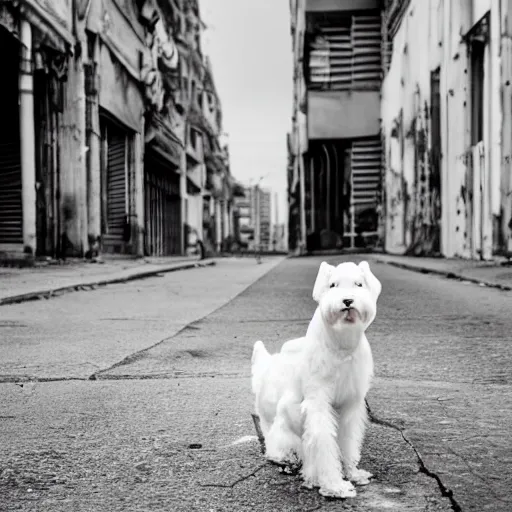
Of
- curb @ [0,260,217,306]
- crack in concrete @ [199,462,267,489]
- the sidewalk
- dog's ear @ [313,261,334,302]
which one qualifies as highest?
dog's ear @ [313,261,334,302]

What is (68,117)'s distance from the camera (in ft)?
52.9

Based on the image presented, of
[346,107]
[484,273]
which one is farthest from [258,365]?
[346,107]

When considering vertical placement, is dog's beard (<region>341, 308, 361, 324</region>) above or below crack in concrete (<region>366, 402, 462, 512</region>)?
above

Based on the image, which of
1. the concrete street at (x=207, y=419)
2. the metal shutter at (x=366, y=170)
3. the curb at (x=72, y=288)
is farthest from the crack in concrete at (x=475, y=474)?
the metal shutter at (x=366, y=170)

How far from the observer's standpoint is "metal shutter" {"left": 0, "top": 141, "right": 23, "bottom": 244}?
14.3 m

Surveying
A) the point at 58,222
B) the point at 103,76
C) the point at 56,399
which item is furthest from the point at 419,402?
the point at 103,76

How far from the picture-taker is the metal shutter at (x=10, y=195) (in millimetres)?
14297

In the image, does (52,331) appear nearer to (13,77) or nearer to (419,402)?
(419,402)

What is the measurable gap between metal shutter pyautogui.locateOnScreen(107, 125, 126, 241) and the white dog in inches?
724

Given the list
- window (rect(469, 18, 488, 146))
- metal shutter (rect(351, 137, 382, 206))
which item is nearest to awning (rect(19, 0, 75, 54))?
window (rect(469, 18, 488, 146))

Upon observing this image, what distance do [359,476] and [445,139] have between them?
59.1ft

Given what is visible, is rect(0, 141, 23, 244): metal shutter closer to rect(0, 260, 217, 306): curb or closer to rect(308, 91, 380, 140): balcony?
rect(0, 260, 217, 306): curb

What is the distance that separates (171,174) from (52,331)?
82.2 ft

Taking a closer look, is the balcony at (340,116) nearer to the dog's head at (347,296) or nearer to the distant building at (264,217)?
the dog's head at (347,296)
